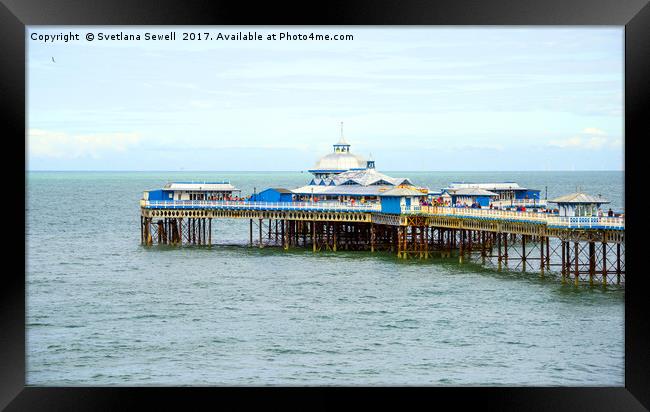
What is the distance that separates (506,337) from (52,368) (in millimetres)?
15378

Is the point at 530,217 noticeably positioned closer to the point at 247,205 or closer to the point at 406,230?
the point at 406,230

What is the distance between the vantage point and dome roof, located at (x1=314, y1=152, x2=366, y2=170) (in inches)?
3388

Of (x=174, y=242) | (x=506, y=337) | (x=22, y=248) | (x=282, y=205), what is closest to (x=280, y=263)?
(x=282, y=205)

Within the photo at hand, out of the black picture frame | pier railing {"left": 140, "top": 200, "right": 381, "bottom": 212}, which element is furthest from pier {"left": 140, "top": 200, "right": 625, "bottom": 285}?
the black picture frame

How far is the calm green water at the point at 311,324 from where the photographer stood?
103ft

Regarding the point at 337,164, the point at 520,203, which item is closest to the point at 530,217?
the point at 520,203

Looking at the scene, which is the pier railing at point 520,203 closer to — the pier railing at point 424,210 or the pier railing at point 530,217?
the pier railing at point 424,210

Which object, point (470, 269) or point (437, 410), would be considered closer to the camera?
point (437, 410)

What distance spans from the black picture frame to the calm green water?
7337 mm

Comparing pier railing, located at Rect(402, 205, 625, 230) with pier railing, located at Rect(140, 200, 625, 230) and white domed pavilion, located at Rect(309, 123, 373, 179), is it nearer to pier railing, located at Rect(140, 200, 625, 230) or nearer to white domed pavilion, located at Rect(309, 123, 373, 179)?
pier railing, located at Rect(140, 200, 625, 230)
